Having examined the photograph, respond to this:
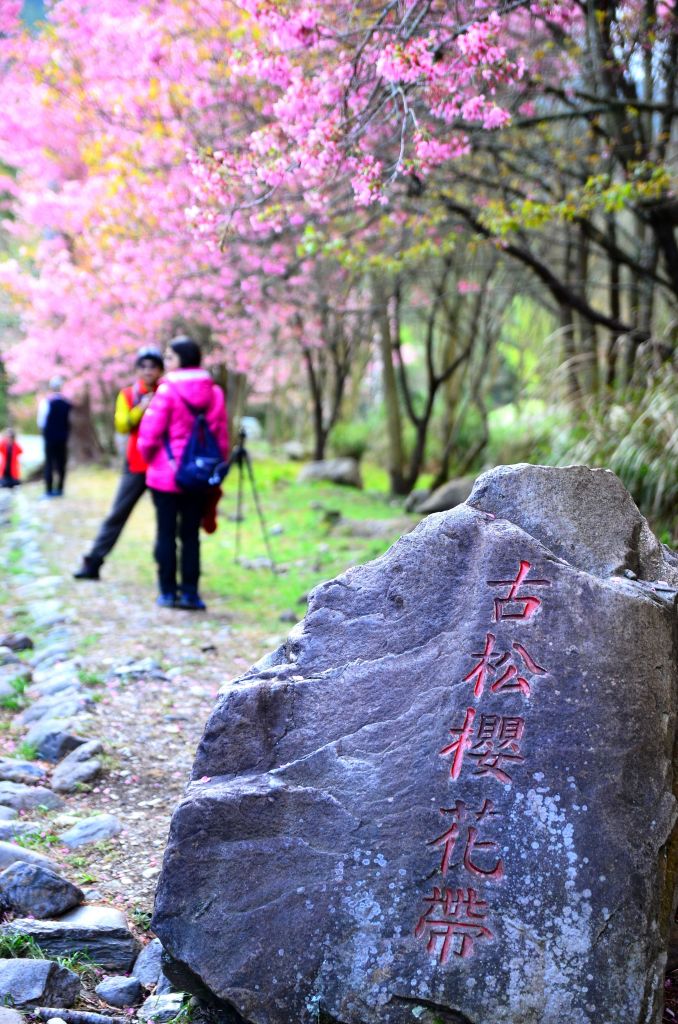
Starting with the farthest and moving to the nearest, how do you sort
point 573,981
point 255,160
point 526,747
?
point 255,160
point 526,747
point 573,981

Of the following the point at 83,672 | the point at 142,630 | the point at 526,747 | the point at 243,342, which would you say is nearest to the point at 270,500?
the point at 243,342

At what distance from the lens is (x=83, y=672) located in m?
5.79

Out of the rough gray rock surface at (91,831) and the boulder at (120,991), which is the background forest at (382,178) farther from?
the boulder at (120,991)

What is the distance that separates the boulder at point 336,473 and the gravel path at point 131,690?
24.0ft

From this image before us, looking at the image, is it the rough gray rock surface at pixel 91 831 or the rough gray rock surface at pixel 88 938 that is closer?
the rough gray rock surface at pixel 88 938

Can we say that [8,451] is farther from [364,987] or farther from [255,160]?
[364,987]

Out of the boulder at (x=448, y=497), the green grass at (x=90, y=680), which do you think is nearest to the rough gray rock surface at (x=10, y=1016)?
the green grass at (x=90, y=680)

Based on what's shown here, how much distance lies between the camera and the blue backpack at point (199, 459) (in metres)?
6.95

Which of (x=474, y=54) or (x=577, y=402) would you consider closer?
(x=474, y=54)

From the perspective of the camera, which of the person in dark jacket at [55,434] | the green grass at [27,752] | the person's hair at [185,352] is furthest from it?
the person in dark jacket at [55,434]

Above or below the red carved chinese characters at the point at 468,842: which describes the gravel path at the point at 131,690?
below

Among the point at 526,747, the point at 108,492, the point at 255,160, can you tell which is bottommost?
the point at 108,492

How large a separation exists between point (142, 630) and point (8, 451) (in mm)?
11624

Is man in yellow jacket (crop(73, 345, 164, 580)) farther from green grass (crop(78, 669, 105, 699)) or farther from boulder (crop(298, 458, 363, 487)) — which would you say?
boulder (crop(298, 458, 363, 487))
